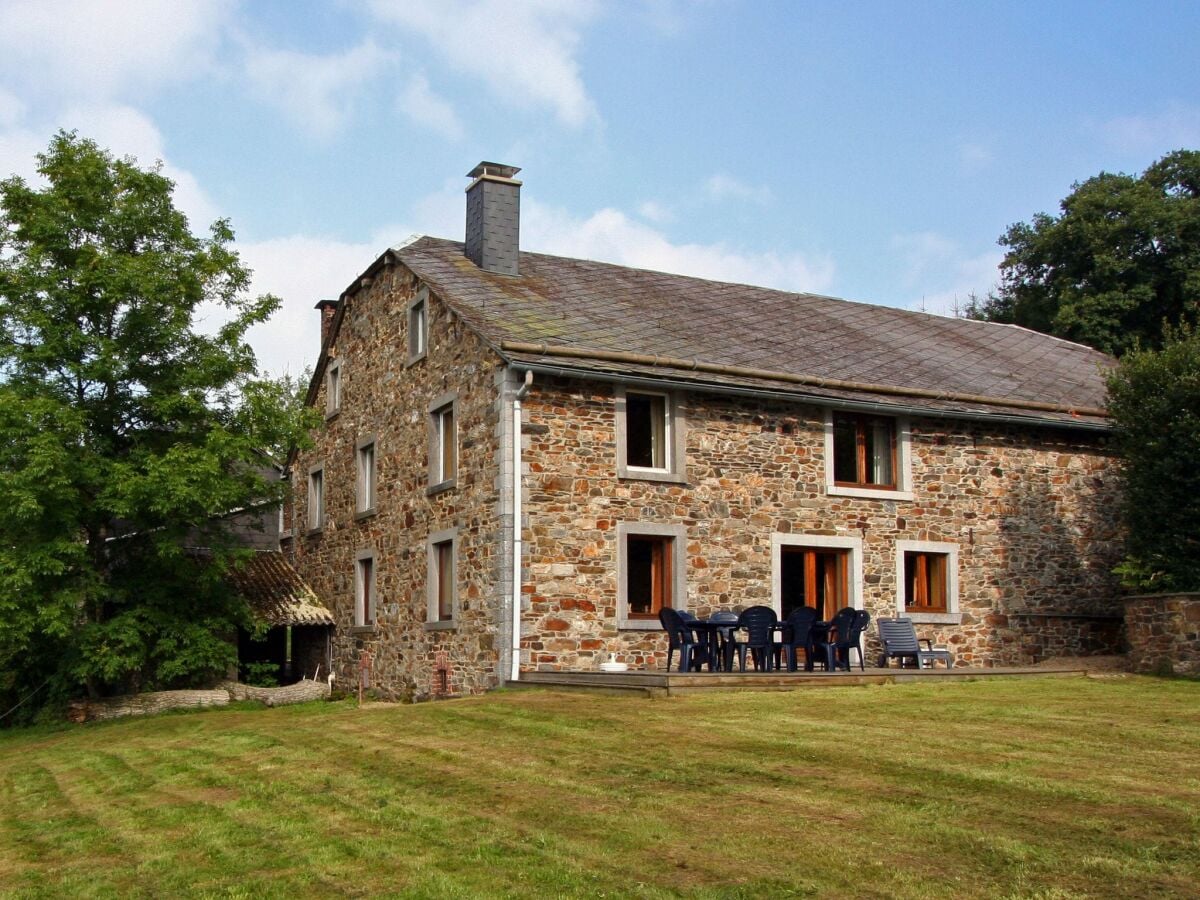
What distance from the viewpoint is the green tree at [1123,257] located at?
110 ft

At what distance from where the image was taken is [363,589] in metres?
23.6

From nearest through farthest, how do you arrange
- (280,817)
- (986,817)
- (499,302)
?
(986,817)
(280,817)
(499,302)

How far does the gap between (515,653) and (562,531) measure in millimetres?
1828

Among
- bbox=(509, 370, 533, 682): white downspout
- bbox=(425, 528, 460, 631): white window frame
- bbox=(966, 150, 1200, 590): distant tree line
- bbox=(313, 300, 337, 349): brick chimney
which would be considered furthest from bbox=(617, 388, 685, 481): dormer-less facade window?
bbox=(966, 150, 1200, 590): distant tree line

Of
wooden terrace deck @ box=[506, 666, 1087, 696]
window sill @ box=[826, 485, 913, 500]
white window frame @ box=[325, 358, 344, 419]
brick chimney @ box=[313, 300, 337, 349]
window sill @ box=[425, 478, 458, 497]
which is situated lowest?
wooden terrace deck @ box=[506, 666, 1087, 696]

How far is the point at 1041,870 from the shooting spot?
22.0 ft

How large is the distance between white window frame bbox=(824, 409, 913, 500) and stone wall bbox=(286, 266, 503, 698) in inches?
211

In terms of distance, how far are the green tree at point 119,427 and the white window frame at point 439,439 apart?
302 centimetres

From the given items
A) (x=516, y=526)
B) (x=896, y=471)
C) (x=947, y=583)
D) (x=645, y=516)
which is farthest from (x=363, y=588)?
(x=947, y=583)

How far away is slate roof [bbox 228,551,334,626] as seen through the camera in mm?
24459

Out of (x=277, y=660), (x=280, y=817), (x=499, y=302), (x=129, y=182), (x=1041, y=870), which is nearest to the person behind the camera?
(x=1041, y=870)

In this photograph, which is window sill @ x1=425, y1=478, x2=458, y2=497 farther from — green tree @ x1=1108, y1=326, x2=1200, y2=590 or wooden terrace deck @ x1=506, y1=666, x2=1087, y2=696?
green tree @ x1=1108, y1=326, x2=1200, y2=590

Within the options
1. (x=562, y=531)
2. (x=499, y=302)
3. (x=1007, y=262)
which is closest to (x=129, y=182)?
(x=499, y=302)

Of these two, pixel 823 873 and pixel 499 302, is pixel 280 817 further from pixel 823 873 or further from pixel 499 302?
pixel 499 302
